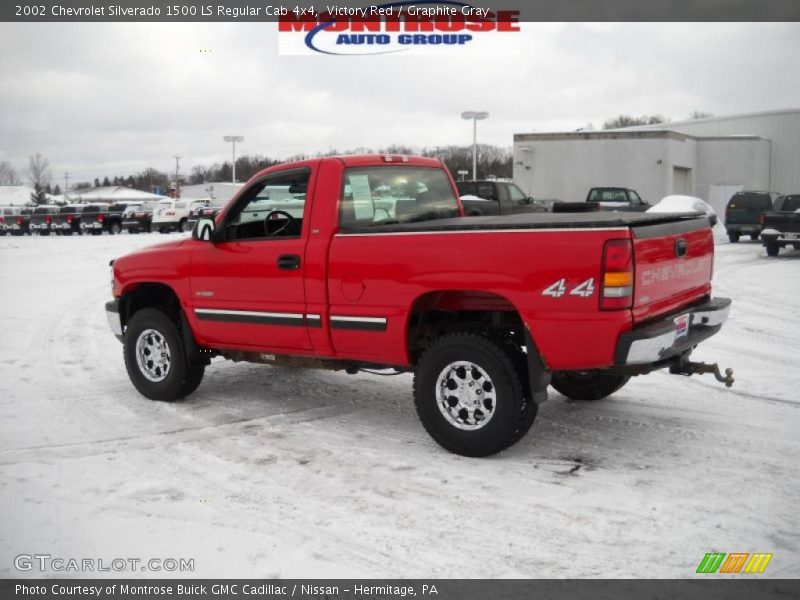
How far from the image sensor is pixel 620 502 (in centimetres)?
439

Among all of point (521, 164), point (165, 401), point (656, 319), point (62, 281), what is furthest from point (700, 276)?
point (521, 164)

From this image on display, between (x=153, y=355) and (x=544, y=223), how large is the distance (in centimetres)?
369

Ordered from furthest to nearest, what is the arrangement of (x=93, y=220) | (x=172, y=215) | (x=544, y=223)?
(x=93, y=220)
(x=172, y=215)
(x=544, y=223)

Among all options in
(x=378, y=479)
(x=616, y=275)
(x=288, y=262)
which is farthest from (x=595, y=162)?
(x=378, y=479)

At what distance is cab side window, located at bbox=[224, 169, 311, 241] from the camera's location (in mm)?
5962

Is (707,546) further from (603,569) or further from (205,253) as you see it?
(205,253)

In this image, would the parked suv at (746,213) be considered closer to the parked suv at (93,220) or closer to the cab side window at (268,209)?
the cab side window at (268,209)

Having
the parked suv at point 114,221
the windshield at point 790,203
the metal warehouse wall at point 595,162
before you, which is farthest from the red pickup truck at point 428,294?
the metal warehouse wall at point 595,162

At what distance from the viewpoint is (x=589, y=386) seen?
6445 millimetres

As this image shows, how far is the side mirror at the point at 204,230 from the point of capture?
6219 millimetres

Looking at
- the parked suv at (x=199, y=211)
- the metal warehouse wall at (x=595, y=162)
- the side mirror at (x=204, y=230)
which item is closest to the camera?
the side mirror at (x=204, y=230)

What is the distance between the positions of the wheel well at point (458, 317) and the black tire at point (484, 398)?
192 millimetres

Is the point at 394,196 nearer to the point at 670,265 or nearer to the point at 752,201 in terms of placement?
the point at 670,265

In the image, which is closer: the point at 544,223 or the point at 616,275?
the point at 616,275
